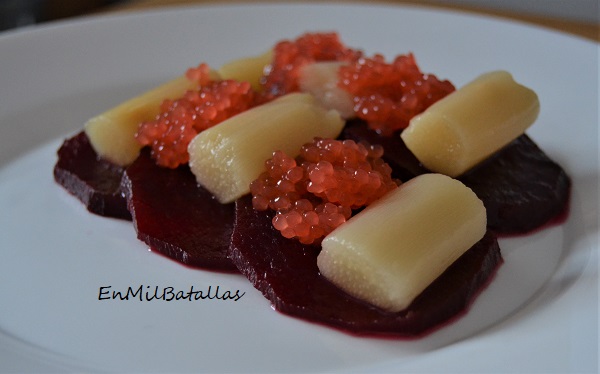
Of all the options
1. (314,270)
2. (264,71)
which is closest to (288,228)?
(314,270)

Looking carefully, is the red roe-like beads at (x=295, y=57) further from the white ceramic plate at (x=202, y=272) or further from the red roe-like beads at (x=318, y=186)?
the white ceramic plate at (x=202, y=272)

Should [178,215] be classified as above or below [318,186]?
below

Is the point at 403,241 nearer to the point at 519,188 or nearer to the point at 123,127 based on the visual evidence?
the point at 519,188

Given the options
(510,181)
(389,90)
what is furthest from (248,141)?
(510,181)

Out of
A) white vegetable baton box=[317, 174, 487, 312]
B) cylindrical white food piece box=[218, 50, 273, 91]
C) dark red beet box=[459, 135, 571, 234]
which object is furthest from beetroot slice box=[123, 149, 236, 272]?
dark red beet box=[459, 135, 571, 234]

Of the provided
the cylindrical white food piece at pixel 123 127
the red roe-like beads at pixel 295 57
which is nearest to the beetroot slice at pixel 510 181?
the red roe-like beads at pixel 295 57

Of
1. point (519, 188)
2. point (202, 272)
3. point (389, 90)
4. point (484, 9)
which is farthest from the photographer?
point (484, 9)

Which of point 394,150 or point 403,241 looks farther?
point 394,150
